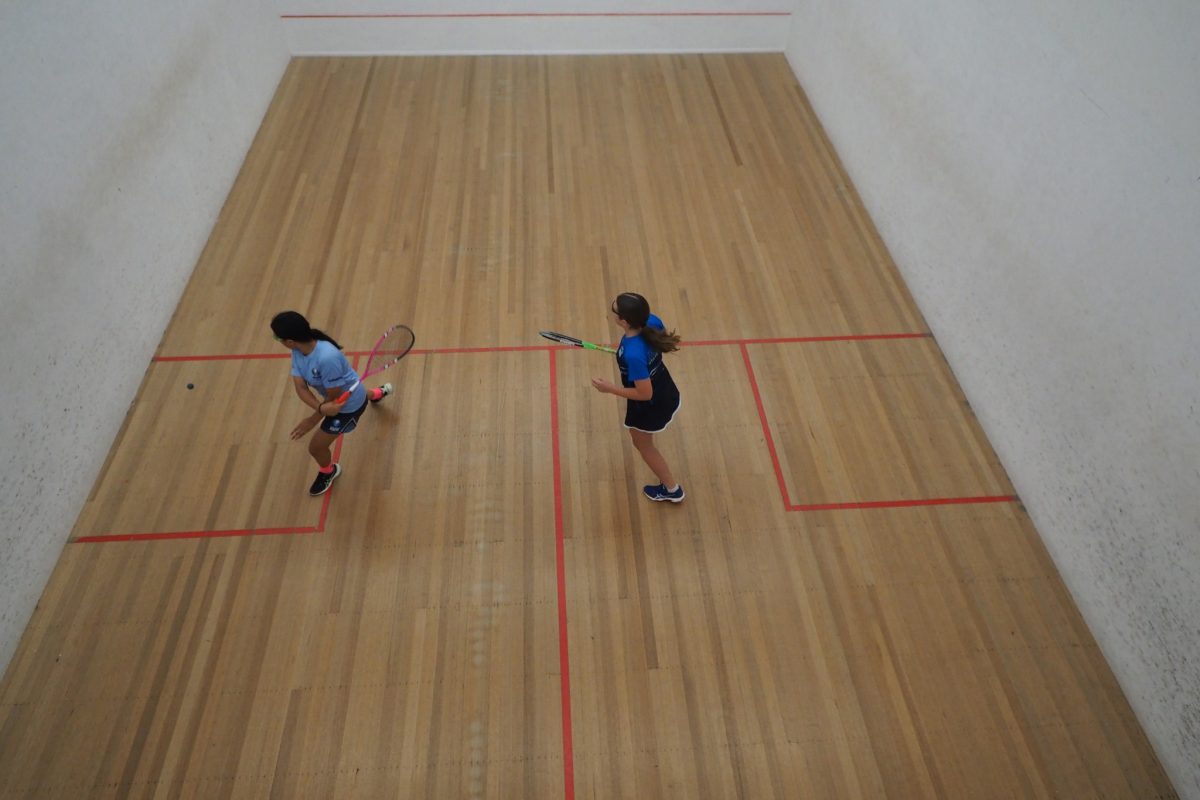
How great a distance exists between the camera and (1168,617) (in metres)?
2.64

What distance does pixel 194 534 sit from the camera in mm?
3162

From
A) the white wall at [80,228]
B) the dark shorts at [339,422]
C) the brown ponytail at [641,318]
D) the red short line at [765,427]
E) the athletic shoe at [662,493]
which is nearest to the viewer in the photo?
the brown ponytail at [641,318]

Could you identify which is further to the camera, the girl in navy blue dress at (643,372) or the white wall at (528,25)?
the white wall at (528,25)

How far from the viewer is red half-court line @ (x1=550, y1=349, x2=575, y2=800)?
2.60m

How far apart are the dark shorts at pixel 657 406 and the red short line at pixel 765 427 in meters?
0.78

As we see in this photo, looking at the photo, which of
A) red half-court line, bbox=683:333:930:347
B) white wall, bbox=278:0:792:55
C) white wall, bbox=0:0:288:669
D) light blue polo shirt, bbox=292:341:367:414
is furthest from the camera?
white wall, bbox=278:0:792:55

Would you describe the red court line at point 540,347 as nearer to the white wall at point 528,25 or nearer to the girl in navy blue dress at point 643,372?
the girl in navy blue dress at point 643,372

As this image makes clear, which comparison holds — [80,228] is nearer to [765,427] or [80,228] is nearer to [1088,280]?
[765,427]

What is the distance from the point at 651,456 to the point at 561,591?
2.19 ft

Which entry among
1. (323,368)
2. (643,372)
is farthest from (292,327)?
(643,372)

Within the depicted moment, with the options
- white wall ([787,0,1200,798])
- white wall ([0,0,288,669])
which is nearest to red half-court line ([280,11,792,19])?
white wall ([0,0,288,669])

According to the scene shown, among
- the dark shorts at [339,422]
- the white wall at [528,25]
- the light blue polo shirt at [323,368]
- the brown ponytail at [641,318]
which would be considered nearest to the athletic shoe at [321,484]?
the dark shorts at [339,422]

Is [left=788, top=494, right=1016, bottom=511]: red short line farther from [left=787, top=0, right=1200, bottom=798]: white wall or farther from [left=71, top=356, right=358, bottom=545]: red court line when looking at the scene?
[left=71, top=356, right=358, bottom=545]: red court line

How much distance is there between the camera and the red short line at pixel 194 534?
314cm
